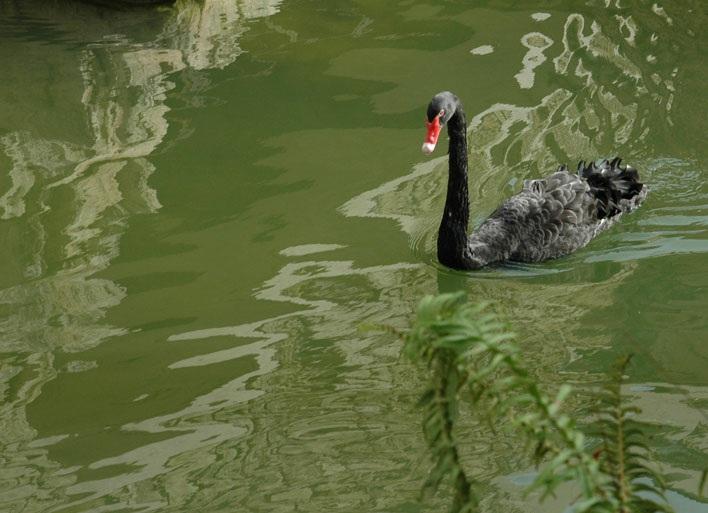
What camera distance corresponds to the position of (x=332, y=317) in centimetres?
486

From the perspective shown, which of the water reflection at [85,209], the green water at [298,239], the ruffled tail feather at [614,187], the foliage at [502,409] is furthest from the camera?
the ruffled tail feather at [614,187]

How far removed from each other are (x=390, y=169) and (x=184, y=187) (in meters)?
1.17

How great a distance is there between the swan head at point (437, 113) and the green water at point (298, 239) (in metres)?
0.70

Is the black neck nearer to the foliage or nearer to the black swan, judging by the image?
the black swan

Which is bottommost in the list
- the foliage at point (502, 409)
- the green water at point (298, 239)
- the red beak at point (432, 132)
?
the green water at point (298, 239)

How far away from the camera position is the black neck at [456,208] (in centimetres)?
532

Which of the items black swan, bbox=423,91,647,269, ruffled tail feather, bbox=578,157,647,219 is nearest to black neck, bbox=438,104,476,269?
black swan, bbox=423,91,647,269

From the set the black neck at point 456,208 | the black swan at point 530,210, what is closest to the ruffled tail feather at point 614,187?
the black swan at point 530,210

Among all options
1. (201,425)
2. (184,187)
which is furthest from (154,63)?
(201,425)

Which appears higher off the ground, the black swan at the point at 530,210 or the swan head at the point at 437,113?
the swan head at the point at 437,113

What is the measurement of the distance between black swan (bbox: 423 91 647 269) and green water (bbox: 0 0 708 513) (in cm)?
10

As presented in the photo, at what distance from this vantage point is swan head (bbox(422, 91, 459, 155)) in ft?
16.6

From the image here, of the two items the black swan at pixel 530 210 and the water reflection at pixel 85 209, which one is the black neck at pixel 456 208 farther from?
the water reflection at pixel 85 209

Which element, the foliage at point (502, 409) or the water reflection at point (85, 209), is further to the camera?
the water reflection at point (85, 209)
